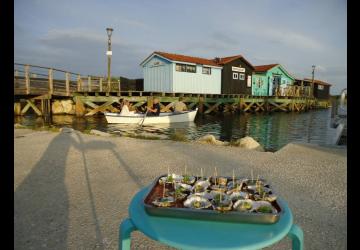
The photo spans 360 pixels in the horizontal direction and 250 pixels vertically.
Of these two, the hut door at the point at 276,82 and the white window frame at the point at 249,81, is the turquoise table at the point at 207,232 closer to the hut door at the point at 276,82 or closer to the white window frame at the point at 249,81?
the white window frame at the point at 249,81

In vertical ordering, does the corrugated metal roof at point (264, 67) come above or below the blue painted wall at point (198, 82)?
above

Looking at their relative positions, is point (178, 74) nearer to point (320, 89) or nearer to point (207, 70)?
point (207, 70)

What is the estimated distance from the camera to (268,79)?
4191cm

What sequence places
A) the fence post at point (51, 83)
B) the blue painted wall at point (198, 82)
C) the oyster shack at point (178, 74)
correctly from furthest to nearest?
the blue painted wall at point (198, 82) → the oyster shack at point (178, 74) → the fence post at point (51, 83)

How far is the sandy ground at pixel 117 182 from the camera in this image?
3.70 m

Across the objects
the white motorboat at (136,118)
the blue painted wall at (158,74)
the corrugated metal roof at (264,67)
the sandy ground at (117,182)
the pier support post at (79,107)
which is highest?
the corrugated metal roof at (264,67)

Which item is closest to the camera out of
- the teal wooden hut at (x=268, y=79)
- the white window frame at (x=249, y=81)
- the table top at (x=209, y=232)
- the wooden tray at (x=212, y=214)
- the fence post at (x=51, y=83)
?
the table top at (x=209, y=232)

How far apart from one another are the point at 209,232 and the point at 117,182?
448cm

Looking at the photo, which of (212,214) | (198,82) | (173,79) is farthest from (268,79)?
(212,214)

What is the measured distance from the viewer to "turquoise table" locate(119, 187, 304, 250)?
1619 millimetres

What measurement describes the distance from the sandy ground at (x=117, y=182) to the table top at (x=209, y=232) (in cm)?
184

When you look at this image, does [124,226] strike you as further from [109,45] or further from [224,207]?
[109,45]

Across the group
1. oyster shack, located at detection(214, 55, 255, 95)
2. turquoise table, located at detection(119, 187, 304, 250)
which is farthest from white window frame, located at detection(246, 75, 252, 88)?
turquoise table, located at detection(119, 187, 304, 250)

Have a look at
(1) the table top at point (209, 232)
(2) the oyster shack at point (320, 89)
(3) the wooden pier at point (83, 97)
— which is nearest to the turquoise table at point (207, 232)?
(1) the table top at point (209, 232)
